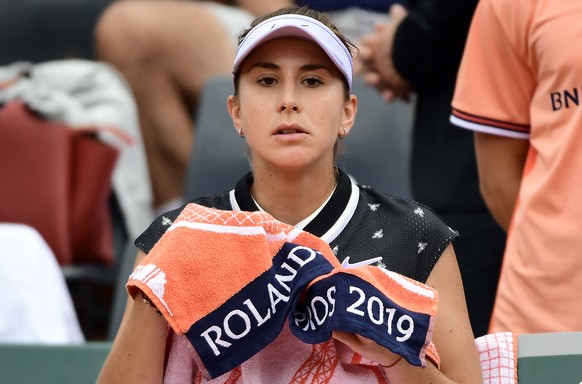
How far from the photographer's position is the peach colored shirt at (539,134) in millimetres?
2393

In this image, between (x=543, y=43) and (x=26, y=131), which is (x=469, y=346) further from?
(x=26, y=131)

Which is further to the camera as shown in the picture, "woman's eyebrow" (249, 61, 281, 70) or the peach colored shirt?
the peach colored shirt

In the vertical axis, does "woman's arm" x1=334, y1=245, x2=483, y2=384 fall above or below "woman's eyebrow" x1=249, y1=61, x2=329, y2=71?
below

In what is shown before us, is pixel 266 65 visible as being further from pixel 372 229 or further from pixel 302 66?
pixel 372 229

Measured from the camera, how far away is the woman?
1.90m

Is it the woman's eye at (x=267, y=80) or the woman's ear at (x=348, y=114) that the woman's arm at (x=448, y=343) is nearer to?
the woman's ear at (x=348, y=114)

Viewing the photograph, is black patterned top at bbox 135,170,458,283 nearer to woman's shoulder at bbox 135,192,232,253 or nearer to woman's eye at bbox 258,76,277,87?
woman's shoulder at bbox 135,192,232,253

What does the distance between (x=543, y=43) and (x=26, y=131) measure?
2293mm

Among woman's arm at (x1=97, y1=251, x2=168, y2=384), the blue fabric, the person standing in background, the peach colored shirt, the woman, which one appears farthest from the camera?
the person standing in background

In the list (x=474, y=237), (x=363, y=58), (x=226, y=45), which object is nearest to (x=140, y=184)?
(x=226, y=45)

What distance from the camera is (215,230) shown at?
1.75m

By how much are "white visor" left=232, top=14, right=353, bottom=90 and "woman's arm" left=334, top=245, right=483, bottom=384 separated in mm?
375

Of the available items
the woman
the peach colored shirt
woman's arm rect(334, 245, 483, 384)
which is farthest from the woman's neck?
the peach colored shirt

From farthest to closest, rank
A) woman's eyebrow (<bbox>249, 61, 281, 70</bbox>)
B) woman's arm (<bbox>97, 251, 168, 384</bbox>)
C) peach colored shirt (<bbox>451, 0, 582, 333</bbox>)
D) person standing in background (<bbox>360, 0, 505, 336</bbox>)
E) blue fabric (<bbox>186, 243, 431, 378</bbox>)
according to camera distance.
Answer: person standing in background (<bbox>360, 0, 505, 336</bbox>), peach colored shirt (<bbox>451, 0, 582, 333</bbox>), woman's eyebrow (<bbox>249, 61, 281, 70</bbox>), woman's arm (<bbox>97, 251, 168, 384</bbox>), blue fabric (<bbox>186, 243, 431, 378</bbox>)
